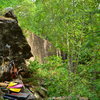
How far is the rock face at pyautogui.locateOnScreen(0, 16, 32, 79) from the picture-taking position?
30.3ft

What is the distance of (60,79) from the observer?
7980 mm

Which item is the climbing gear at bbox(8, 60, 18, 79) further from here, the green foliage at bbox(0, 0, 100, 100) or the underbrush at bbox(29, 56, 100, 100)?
the underbrush at bbox(29, 56, 100, 100)

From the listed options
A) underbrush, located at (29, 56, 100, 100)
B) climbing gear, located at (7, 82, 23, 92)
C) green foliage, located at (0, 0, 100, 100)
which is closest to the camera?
green foliage, located at (0, 0, 100, 100)

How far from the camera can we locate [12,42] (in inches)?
386

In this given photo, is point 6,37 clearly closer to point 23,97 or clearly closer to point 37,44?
point 23,97

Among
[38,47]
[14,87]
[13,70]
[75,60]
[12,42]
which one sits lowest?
[14,87]

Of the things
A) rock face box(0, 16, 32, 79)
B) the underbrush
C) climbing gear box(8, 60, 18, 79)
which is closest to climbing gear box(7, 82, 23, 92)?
climbing gear box(8, 60, 18, 79)

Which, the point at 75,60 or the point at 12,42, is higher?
the point at 12,42

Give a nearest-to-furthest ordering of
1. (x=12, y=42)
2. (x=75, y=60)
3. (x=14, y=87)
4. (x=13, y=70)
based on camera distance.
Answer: (x=75, y=60)
(x=14, y=87)
(x=13, y=70)
(x=12, y=42)

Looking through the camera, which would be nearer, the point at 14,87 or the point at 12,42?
the point at 14,87

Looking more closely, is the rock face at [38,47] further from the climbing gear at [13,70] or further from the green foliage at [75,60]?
the climbing gear at [13,70]

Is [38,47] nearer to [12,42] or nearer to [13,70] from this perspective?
[12,42]

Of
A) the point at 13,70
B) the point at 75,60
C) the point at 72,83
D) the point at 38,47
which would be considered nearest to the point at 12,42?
the point at 13,70

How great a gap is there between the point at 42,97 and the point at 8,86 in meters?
1.93
